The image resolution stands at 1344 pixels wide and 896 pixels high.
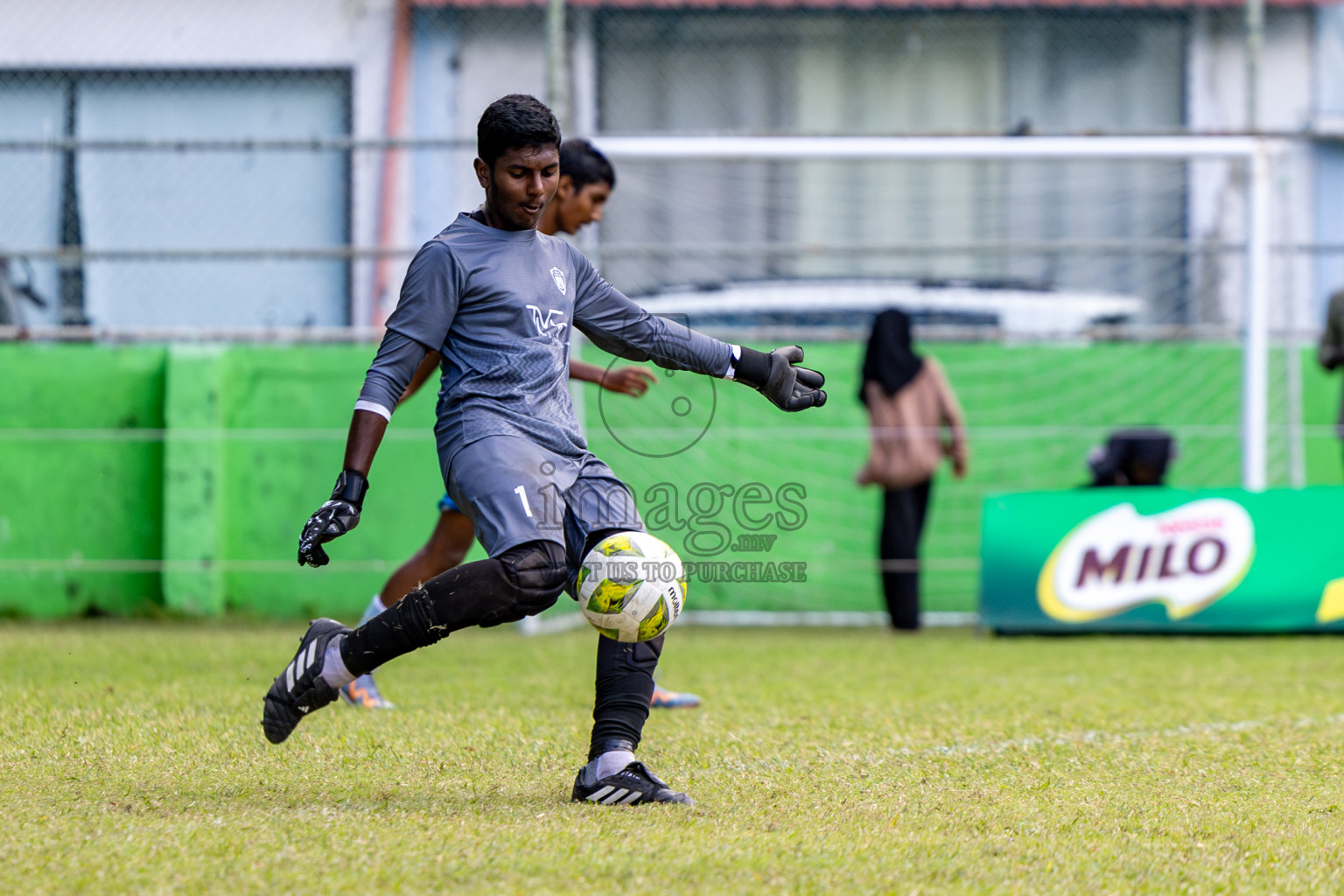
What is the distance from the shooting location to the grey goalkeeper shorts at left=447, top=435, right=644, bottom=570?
10.8 feet

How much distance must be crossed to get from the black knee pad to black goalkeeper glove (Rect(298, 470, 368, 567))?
0.32m

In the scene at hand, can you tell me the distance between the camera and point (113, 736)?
421cm

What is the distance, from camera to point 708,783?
362cm

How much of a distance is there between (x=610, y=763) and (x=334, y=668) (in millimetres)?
617

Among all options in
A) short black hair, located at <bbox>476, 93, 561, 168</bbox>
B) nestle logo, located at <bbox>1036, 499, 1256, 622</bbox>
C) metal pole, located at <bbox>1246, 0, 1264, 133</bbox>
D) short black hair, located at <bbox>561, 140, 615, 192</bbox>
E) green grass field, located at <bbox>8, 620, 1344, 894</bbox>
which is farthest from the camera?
metal pole, located at <bbox>1246, 0, 1264, 133</bbox>

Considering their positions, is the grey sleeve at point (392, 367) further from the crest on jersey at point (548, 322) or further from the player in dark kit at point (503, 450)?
the crest on jersey at point (548, 322)

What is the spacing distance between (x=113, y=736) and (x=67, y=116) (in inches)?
247

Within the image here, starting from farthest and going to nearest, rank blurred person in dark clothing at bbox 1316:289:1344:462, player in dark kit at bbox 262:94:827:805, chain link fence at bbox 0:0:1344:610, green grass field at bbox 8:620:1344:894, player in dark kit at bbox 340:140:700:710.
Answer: chain link fence at bbox 0:0:1344:610 < blurred person in dark clothing at bbox 1316:289:1344:462 < player in dark kit at bbox 340:140:700:710 < player in dark kit at bbox 262:94:827:805 < green grass field at bbox 8:620:1344:894

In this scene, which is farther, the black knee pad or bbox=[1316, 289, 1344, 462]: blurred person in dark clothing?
bbox=[1316, 289, 1344, 462]: blurred person in dark clothing

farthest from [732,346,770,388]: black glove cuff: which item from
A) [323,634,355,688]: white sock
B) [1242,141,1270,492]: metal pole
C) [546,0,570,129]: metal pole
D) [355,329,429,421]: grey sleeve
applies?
[1242,141,1270,492]: metal pole

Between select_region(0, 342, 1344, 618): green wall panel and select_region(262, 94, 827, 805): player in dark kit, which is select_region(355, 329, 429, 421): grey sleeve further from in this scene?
select_region(0, 342, 1344, 618): green wall panel

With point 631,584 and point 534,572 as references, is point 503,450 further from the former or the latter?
point 631,584

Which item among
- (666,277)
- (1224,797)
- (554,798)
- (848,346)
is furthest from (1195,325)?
(554,798)

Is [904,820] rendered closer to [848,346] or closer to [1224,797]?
[1224,797]
